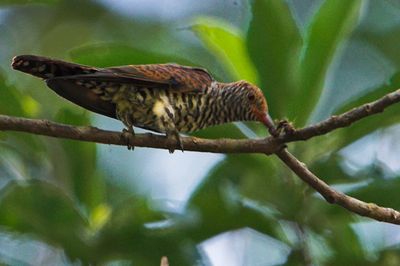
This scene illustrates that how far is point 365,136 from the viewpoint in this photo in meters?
2.84

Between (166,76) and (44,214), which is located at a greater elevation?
(166,76)

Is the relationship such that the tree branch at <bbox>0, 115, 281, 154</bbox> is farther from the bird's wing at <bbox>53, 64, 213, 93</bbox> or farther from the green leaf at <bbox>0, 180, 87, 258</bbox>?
the bird's wing at <bbox>53, 64, 213, 93</bbox>

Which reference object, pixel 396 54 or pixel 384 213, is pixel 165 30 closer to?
pixel 396 54

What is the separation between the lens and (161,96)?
3326mm

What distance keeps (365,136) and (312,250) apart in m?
0.43

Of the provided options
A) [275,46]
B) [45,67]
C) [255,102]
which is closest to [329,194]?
[275,46]

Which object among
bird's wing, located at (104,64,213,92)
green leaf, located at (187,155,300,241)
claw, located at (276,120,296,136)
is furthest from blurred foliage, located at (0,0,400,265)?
claw, located at (276,120,296,136)

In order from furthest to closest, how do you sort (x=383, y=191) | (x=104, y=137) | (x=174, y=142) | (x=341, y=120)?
1. (x=174, y=142)
2. (x=383, y=191)
3. (x=104, y=137)
4. (x=341, y=120)

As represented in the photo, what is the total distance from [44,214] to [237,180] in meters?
0.62

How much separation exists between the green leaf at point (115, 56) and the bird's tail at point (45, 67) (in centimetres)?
4

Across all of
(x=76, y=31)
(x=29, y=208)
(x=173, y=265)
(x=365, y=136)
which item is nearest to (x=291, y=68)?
(x=365, y=136)

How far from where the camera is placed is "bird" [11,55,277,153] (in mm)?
3045

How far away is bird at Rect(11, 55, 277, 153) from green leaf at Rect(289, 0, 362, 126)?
0.19 meters

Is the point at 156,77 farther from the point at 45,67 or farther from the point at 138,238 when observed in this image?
the point at 138,238
